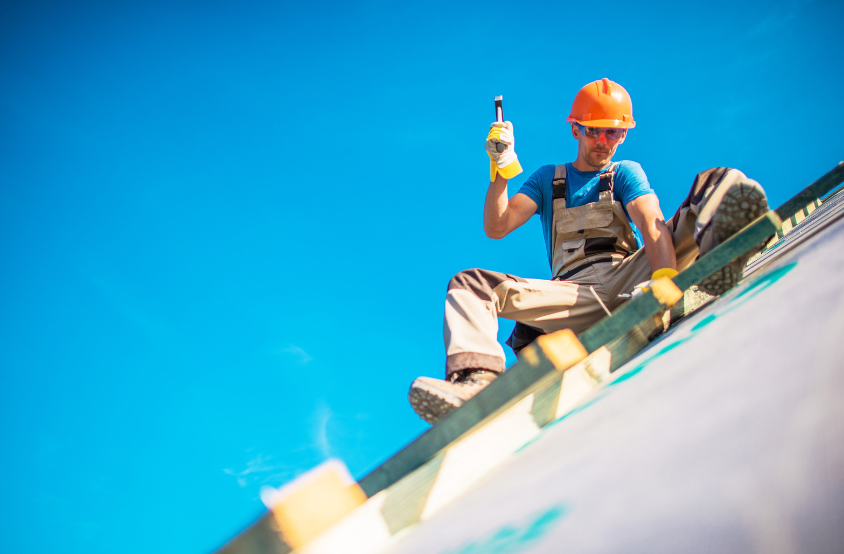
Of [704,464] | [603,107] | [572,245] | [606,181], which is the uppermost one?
[603,107]

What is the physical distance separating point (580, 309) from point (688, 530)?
6.78ft

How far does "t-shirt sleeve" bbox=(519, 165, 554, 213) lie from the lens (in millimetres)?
2879

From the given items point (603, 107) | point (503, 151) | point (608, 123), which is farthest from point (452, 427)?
→ point (603, 107)

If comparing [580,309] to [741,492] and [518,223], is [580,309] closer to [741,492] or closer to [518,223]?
[518,223]

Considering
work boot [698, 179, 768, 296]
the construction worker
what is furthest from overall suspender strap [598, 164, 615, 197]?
work boot [698, 179, 768, 296]

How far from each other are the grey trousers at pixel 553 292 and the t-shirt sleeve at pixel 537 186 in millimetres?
523

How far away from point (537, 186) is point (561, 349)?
2.03 m

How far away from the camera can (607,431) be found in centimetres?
80

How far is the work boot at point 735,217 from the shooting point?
5.58 feet

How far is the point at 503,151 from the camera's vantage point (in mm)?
2492

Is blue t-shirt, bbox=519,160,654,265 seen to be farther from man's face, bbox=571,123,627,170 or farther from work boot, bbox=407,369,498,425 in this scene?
work boot, bbox=407,369,498,425

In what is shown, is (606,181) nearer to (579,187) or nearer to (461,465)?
(579,187)

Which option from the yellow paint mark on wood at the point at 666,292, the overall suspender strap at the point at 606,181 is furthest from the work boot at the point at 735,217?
the overall suspender strap at the point at 606,181

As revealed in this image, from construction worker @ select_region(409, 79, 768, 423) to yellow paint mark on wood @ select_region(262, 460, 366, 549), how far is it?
2.78 feet
